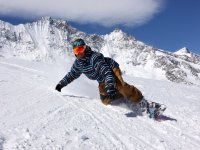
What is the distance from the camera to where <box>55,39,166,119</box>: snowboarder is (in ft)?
26.7

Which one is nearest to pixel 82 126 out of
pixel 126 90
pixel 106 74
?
pixel 106 74

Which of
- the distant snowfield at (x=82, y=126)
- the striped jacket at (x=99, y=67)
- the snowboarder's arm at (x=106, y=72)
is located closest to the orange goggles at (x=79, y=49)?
the striped jacket at (x=99, y=67)

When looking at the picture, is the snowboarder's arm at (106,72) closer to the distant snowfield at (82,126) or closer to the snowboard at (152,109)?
the distant snowfield at (82,126)

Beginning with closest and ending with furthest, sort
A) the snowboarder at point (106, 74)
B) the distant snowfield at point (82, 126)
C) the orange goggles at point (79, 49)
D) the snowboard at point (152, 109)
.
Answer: the distant snowfield at point (82, 126), the snowboard at point (152, 109), the snowboarder at point (106, 74), the orange goggles at point (79, 49)

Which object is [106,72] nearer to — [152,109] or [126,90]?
[126,90]

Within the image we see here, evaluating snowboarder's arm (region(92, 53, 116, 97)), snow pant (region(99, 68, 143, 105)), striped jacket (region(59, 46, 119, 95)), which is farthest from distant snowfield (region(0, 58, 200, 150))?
striped jacket (region(59, 46, 119, 95))

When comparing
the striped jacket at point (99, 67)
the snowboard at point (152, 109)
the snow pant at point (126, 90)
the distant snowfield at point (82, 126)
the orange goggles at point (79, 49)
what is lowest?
the distant snowfield at point (82, 126)

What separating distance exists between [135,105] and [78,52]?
2.04 metres

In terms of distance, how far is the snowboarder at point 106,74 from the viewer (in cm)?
815

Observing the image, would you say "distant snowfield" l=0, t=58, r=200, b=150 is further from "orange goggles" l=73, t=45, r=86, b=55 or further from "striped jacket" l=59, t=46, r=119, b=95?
"orange goggles" l=73, t=45, r=86, b=55

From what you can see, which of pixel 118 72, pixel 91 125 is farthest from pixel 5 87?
pixel 91 125

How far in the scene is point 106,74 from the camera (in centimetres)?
823

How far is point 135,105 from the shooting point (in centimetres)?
841

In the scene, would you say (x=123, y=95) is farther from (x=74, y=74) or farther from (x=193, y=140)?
(x=193, y=140)
